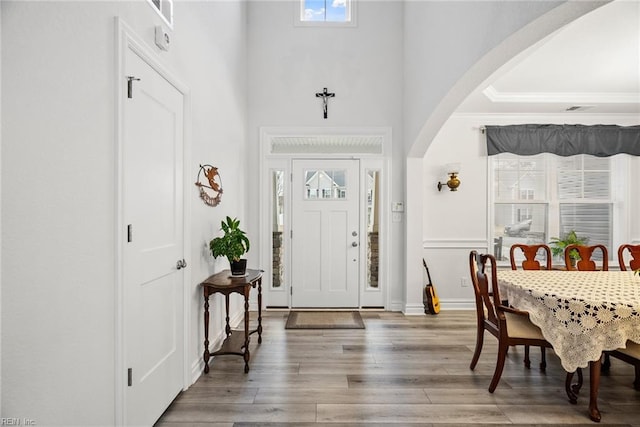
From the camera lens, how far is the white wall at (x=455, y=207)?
16.0 ft

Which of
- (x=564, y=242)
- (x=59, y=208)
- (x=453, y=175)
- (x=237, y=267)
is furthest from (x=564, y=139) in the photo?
(x=59, y=208)

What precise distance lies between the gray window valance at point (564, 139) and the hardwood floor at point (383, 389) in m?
2.63

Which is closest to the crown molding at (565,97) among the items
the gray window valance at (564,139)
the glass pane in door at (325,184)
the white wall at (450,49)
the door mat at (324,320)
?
the gray window valance at (564,139)

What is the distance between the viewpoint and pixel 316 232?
4.82 metres

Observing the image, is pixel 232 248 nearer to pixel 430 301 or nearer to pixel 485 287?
pixel 485 287

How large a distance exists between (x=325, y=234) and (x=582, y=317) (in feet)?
9.91

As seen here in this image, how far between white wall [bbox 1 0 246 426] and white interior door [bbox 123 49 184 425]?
0.16 m

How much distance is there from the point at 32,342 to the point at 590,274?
386 centimetres

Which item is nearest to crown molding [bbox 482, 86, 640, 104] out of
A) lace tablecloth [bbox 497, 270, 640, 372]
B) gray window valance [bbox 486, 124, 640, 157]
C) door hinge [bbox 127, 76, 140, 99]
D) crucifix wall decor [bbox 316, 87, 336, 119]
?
gray window valance [bbox 486, 124, 640, 157]

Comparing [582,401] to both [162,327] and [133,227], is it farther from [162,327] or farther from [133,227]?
[133,227]

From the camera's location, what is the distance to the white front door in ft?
15.8

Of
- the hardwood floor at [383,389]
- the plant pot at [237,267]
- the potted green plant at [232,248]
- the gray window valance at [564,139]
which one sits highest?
the gray window valance at [564,139]

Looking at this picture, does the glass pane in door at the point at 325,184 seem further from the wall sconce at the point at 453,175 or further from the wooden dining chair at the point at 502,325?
the wooden dining chair at the point at 502,325

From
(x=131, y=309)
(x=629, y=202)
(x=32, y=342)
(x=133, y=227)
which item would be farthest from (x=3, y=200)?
(x=629, y=202)
